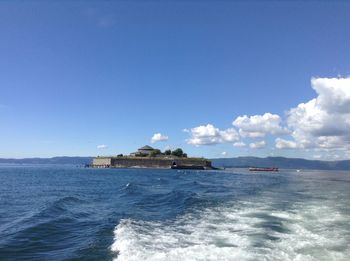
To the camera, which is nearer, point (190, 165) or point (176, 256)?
point (176, 256)

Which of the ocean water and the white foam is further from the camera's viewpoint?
the ocean water

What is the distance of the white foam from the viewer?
16.2 metres

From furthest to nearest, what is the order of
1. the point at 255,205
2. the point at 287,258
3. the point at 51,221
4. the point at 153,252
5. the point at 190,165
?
the point at 190,165, the point at 255,205, the point at 51,221, the point at 153,252, the point at 287,258

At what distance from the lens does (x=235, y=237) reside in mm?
19625

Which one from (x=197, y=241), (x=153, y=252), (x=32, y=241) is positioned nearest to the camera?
(x=153, y=252)

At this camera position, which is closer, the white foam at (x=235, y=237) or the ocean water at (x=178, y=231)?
the white foam at (x=235, y=237)

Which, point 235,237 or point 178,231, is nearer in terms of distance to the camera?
point 235,237

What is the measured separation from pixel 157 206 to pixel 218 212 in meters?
7.56

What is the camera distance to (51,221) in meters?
26.1

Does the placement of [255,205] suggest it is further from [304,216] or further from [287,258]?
[287,258]

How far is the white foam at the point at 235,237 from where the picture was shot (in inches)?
636

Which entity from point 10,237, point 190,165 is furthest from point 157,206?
point 190,165

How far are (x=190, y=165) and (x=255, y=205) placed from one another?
164391mm

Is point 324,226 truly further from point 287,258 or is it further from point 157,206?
point 157,206
